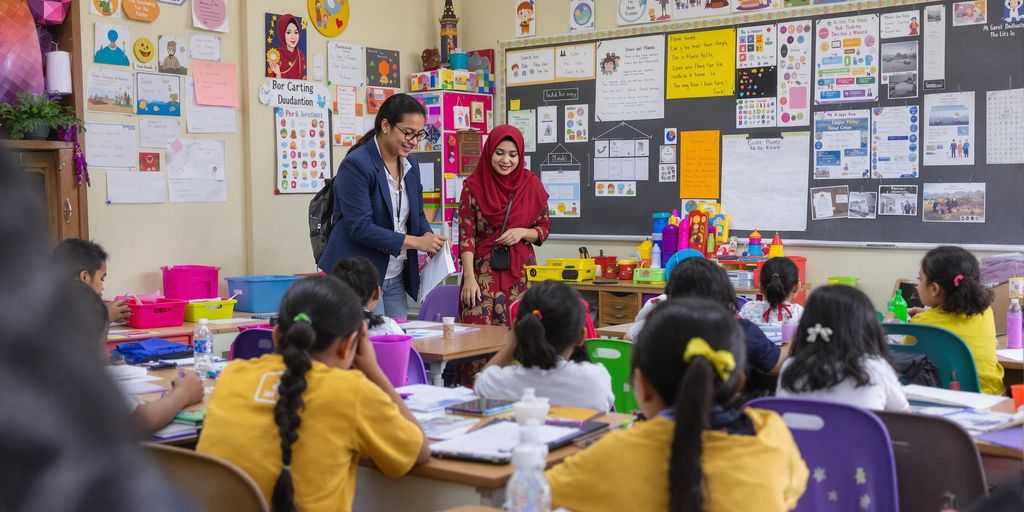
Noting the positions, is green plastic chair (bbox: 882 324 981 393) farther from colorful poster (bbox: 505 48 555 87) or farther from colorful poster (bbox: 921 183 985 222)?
colorful poster (bbox: 505 48 555 87)

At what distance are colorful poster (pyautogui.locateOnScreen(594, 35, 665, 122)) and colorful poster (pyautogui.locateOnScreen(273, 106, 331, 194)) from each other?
1.85 meters

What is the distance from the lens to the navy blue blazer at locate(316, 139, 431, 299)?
429 centimetres

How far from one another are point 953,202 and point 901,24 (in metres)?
1.04

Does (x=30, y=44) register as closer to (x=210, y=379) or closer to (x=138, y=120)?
(x=138, y=120)

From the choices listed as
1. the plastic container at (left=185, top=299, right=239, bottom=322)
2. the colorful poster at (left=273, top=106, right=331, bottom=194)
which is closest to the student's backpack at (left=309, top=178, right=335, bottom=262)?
the plastic container at (left=185, top=299, right=239, bottom=322)

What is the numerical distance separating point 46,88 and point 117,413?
5.30 meters

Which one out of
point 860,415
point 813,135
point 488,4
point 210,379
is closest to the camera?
point 860,415

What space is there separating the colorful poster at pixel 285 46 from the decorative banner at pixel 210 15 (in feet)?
0.93

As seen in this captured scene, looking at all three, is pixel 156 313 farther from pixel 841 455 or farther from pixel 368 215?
pixel 841 455

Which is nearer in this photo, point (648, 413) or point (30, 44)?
point (648, 413)

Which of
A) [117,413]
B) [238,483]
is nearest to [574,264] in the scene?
[238,483]

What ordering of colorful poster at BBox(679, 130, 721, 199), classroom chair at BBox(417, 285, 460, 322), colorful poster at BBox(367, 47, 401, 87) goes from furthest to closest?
colorful poster at BBox(367, 47, 401, 87)
colorful poster at BBox(679, 130, 721, 199)
classroom chair at BBox(417, 285, 460, 322)

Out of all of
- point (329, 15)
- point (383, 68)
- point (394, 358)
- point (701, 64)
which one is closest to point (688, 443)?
point (394, 358)

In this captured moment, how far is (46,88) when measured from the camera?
16.3 feet
